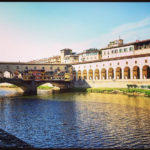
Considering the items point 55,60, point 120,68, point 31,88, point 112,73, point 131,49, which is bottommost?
point 31,88

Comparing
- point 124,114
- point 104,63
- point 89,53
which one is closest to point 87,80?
point 104,63

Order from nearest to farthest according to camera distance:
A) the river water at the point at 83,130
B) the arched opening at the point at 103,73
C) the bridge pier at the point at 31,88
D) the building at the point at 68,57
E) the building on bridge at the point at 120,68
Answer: the river water at the point at 83,130, the building on bridge at the point at 120,68, the bridge pier at the point at 31,88, the arched opening at the point at 103,73, the building at the point at 68,57

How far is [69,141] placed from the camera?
59.1 ft

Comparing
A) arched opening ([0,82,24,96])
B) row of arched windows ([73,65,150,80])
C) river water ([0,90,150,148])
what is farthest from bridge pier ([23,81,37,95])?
river water ([0,90,150,148])

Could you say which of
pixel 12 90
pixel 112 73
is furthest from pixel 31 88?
pixel 112 73

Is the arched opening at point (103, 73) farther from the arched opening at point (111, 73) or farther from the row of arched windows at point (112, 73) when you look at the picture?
the arched opening at point (111, 73)

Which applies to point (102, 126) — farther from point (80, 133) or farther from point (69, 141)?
point (69, 141)

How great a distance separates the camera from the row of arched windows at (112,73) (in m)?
60.1

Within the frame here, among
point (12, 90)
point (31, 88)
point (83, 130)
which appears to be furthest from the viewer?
point (12, 90)

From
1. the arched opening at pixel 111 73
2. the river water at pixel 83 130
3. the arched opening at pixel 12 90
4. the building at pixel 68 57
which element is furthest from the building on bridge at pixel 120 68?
the river water at pixel 83 130

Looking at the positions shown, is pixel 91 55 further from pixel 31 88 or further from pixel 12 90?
pixel 31 88

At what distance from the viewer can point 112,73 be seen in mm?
68750

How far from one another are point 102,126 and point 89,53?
80772mm

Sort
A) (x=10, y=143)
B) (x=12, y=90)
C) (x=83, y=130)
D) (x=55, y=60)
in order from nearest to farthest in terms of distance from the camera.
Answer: (x=10, y=143) → (x=83, y=130) → (x=12, y=90) → (x=55, y=60)
